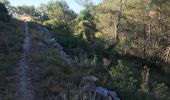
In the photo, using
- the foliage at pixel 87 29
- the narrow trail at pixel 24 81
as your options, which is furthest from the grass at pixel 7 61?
the foliage at pixel 87 29

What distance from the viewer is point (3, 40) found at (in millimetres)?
20328

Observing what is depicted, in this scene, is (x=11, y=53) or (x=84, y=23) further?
(x=84, y=23)

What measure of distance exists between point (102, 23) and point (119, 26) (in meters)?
2.05

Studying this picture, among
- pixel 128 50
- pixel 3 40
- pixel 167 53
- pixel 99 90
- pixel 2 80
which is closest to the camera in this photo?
pixel 99 90

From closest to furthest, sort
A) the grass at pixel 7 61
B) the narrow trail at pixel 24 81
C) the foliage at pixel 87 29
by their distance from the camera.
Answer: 1. the narrow trail at pixel 24 81
2. the grass at pixel 7 61
3. the foliage at pixel 87 29

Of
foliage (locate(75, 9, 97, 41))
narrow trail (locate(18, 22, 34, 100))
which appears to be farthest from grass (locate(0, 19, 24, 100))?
foliage (locate(75, 9, 97, 41))

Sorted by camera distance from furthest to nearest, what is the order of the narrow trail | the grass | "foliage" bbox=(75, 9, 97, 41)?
"foliage" bbox=(75, 9, 97, 41), the grass, the narrow trail

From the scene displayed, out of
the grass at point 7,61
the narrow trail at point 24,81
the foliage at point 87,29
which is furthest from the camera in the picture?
the foliage at point 87,29

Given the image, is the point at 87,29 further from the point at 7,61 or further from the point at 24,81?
the point at 24,81

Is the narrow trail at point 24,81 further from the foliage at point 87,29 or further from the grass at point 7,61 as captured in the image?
the foliage at point 87,29

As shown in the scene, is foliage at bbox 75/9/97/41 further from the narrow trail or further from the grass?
the narrow trail

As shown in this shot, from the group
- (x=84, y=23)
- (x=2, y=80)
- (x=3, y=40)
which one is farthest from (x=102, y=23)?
(x=2, y=80)

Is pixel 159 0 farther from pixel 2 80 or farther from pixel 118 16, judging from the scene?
pixel 2 80

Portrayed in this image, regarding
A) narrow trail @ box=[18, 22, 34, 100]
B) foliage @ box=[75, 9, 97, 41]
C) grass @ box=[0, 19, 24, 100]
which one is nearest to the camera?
narrow trail @ box=[18, 22, 34, 100]
